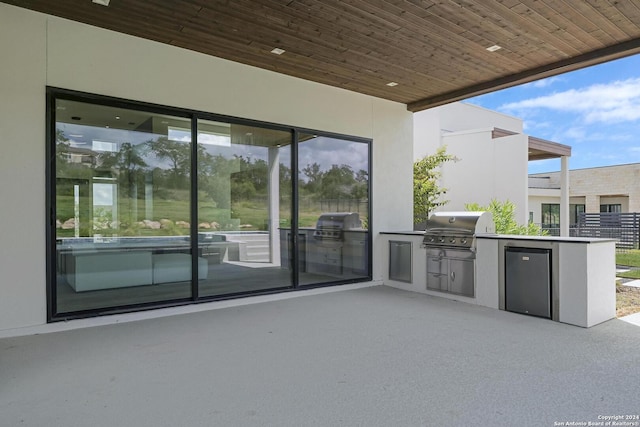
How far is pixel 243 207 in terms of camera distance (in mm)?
5312

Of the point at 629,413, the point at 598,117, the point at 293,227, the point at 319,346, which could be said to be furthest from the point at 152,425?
the point at 598,117

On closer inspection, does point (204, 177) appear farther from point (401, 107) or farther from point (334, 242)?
point (401, 107)

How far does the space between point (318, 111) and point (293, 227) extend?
1.86m

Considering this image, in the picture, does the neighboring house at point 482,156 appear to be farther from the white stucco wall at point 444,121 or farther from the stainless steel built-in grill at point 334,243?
the stainless steel built-in grill at point 334,243

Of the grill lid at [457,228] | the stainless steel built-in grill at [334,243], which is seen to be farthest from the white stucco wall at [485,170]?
the grill lid at [457,228]

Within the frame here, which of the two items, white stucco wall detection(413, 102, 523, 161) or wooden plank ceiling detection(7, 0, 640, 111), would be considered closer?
wooden plank ceiling detection(7, 0, 640, 111)

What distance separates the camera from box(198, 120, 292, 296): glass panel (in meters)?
5.11

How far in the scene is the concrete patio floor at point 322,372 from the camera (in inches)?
93.4

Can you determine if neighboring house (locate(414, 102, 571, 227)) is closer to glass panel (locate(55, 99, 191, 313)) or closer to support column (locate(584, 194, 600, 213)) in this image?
support column (locate(584, 194, 600, 213))

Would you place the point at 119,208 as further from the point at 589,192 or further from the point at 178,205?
the point at 589,192

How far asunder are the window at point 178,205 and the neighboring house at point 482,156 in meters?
6.57

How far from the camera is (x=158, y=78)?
4754 millimetres

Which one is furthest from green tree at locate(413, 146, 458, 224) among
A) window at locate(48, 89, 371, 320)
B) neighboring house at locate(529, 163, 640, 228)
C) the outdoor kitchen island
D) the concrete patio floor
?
neighboring house at locate(529, 163, 640, 228)

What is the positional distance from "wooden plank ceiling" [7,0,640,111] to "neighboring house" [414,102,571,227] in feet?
18.2
